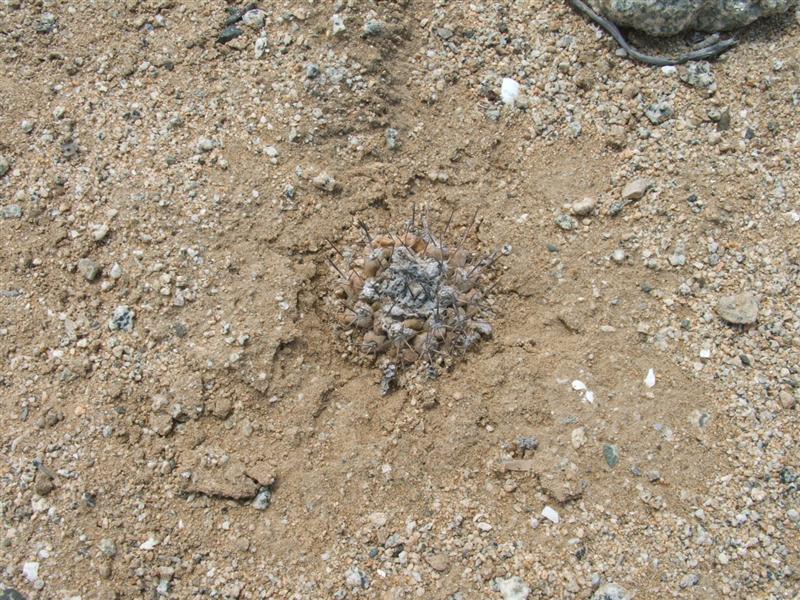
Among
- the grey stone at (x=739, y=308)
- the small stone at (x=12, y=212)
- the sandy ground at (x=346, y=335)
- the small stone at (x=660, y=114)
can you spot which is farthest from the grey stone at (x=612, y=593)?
the small stone at (x=12, y=212)

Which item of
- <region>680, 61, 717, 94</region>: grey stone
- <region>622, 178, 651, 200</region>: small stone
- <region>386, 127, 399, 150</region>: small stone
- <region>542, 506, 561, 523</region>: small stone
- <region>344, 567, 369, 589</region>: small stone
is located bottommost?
<region>542, 506, 561, 523</region>: small stone

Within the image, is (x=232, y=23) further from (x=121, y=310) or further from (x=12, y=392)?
(x=12, y=392)

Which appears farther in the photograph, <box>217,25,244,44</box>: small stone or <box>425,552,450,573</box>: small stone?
<box>217,25,244,44</box>: small stone

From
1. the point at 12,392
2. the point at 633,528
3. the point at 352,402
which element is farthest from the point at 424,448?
the point at 12,392

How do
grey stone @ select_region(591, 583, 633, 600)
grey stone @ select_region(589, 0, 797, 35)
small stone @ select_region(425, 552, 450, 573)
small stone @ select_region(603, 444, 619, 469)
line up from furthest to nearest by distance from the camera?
grey stone @ select_region(589, 0, 797, 35) → small stone @ select_region(603, 444, 619, 469) → small stone @ select_region(425, 552, 450, 573) → grey stone @ select_region(591, 583, 633, 600)

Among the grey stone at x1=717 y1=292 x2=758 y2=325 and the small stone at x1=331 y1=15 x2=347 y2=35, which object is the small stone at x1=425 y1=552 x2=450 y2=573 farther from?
the small stone at x1=331 y1=15 x2=347 y2=35

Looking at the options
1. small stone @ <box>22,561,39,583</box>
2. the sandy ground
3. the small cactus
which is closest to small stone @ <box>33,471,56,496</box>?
the sandy ground
